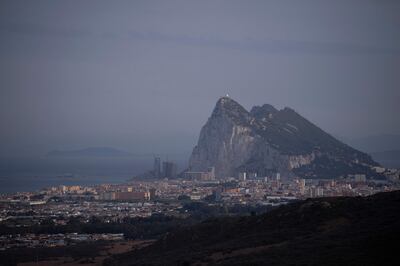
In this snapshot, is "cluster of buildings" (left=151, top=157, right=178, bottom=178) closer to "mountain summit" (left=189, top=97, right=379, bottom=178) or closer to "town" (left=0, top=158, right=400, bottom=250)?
"mountain summit" (left=189, top=97, right=379, bottom=178)

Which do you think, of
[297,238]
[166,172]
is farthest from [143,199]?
[297,238]

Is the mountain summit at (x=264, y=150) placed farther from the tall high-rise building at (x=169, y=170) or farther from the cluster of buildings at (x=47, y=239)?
the cluster of buildings at (x=47, y=239)

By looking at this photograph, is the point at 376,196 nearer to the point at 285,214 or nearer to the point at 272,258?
the point at 285,214

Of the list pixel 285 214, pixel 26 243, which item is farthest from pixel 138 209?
pixel 285 214

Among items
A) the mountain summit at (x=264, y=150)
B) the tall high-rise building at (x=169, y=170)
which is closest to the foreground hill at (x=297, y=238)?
the mountain summit at (x=264, y=150)

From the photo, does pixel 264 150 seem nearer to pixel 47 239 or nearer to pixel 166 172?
pixel 166 172

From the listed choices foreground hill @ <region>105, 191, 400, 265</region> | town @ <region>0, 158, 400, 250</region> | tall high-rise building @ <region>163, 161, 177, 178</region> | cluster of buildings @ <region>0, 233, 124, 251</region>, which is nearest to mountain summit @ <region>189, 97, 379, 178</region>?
tall high-rise building @ <region>163, 161, 177, 178</region>
